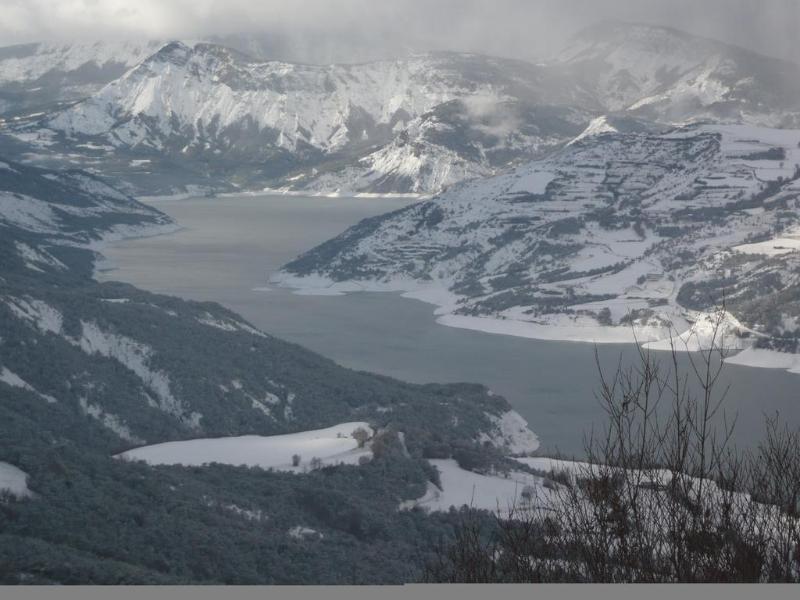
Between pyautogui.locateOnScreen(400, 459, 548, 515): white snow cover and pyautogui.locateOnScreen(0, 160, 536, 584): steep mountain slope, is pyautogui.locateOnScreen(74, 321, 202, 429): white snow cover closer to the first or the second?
pyautogui.locateOnScreen(0, 160, 536, 584): steep mountain slope

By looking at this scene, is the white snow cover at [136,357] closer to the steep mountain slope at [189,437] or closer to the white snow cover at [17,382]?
the steep mountain slope at [189,437]

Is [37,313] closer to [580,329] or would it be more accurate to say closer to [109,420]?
[109,420]

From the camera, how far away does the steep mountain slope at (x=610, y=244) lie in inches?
2680

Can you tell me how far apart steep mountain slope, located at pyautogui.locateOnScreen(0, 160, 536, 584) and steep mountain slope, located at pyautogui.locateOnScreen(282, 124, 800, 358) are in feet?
76.9

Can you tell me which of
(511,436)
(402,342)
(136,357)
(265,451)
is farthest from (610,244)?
(265,451)

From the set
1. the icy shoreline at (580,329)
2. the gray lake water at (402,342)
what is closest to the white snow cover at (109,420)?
the gray lake water at (402,342)

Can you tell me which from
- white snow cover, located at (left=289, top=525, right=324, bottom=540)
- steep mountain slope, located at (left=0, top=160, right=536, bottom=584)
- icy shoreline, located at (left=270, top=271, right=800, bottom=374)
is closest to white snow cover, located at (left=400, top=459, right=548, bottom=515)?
steep mountain slope, located at (left=0, top=160, right=536, bottom=584)

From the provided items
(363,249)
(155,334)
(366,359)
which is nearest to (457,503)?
(155,334)

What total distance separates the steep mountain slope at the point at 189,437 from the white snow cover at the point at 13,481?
5cm

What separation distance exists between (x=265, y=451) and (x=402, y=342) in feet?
111

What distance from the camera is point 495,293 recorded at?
3088 inches

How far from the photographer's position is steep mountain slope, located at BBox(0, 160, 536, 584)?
67.5 feet

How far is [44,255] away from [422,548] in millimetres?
57450

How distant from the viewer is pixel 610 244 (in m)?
84.1
